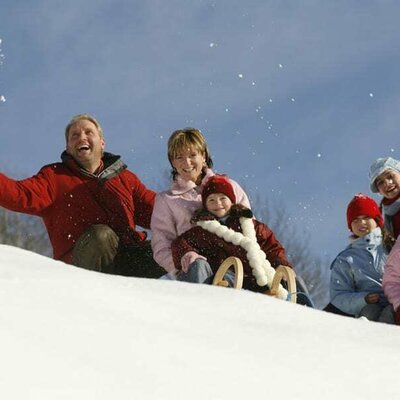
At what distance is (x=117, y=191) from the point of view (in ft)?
20.7

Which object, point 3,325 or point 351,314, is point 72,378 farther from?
point 351,314

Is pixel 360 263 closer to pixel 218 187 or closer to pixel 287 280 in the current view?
pixel 287 280

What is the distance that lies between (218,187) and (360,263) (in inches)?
Result: 48.0

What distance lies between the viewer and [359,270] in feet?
21.2

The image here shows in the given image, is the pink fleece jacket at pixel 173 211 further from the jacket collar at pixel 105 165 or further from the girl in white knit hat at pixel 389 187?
the girl in white knit hat at pixel 389 187

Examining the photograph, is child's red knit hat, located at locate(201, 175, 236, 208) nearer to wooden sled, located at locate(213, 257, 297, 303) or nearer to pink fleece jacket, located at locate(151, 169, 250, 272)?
pink fleece jacket, located at locate(151, 169, 250, 272)

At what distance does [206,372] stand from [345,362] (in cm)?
54

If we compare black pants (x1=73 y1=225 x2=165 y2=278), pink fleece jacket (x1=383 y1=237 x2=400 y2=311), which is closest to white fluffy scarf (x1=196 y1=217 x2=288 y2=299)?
black pants (x1=73 y1=225 x2=165 y2=278)

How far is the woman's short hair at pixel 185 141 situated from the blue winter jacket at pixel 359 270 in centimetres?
126

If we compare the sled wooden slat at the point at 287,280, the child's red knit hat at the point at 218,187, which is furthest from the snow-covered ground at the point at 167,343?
the child's red knit hat at the point at 218,187

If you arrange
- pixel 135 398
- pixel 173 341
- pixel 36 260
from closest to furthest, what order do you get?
pixel 135 398 → pixel 173 341 → pixel 36 260

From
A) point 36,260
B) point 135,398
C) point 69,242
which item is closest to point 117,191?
point 69,242

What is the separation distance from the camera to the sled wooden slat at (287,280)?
5.48m

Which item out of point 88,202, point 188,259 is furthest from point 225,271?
point 88,202
